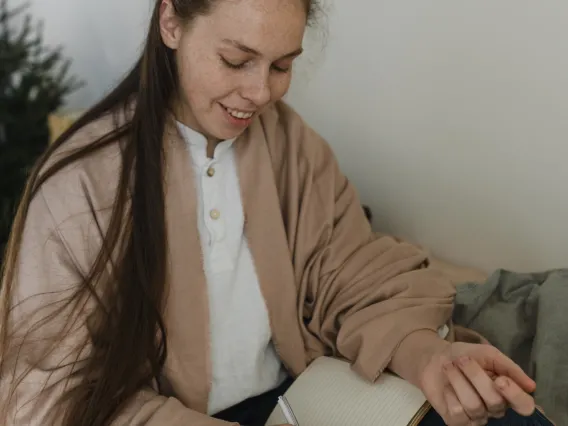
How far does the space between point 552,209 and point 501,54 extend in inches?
11.8

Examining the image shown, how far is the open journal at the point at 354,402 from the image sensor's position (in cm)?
91

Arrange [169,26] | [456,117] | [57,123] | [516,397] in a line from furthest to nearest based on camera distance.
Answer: [57,123] → [456,117] → [169,26] → [516,397]

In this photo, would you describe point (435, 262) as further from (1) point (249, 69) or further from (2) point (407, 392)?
(1) point (249, 69)

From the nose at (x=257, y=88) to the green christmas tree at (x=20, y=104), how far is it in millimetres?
788

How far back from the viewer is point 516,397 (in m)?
0.80

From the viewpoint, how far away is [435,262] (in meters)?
1.45

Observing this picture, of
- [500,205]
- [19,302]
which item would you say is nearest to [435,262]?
[500,205]

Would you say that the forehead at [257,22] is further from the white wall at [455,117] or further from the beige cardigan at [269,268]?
the white wall at [455,117]

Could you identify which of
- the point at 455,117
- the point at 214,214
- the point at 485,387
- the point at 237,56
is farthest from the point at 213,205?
the point at 455,117

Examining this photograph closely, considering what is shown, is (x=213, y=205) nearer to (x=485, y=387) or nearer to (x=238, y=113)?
(x=238, y=113)

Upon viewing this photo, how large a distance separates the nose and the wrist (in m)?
0.41

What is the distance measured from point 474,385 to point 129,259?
0.46 metres

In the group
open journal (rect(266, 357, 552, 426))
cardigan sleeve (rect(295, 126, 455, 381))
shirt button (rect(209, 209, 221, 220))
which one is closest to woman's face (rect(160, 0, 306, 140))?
shirt button (rect(209, 209, 221, 220))

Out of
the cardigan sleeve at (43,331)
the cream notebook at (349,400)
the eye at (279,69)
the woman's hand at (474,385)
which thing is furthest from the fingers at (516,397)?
the eye at (279,69)
